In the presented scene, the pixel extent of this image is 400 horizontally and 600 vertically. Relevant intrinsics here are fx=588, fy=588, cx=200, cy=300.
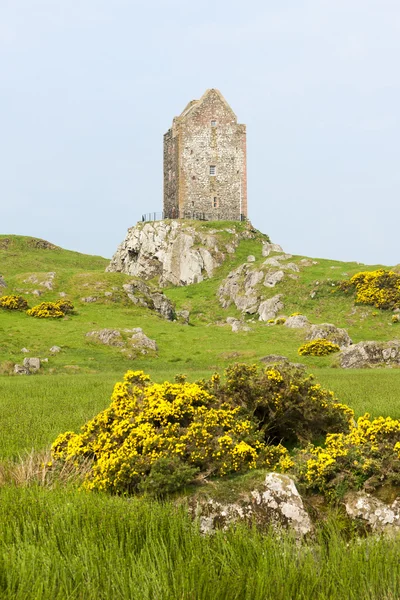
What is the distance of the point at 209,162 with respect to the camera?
9494 cm

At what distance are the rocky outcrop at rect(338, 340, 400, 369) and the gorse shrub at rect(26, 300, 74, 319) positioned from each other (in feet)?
89.8

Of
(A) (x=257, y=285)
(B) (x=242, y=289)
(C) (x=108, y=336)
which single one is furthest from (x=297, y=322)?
Result: (B) (x=242, y=289)

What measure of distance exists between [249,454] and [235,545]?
3980 millimetres

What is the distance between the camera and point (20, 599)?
542 cm

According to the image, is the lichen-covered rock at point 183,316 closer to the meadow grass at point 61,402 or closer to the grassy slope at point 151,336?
the grassy slope at point 151,336

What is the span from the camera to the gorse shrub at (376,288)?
61781 mm

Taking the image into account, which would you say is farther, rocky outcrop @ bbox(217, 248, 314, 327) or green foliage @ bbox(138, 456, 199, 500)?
rocky outcrop @ bbox(217, 248, 314, 327)

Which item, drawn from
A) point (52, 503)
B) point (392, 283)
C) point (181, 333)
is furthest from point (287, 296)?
point (52, 503)

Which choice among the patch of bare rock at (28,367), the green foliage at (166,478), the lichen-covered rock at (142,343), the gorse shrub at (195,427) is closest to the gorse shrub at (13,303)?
the lichen-covered rock at (142,343)

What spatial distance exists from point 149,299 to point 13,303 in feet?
49.7

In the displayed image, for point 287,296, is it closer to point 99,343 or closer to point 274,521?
point 99,343

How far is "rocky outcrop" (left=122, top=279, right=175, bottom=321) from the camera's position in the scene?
65.1m

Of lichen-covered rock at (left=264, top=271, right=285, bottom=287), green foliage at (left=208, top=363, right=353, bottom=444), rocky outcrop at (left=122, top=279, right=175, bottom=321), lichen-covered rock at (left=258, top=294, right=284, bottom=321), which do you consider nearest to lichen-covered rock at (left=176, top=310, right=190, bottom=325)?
rocky outcrop at (left=122, top=279, right=175, bottom=321)

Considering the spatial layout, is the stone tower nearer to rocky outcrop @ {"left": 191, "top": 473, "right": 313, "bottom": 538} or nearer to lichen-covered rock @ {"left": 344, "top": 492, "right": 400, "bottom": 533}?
lichen-covered rock @ {"left": 344, "top": 492, "right": 400, "bottom": 533}
